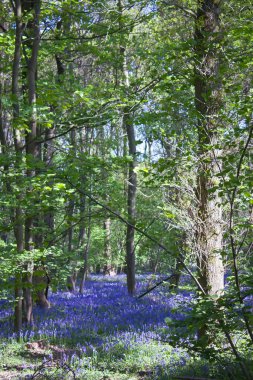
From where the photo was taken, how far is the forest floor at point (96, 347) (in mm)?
6109

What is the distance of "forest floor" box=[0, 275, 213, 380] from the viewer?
6109mm

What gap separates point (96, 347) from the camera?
756 cm

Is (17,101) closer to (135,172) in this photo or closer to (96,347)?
(135,172)

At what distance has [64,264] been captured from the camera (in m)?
8.02

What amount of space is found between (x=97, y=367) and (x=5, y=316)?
14.4ft

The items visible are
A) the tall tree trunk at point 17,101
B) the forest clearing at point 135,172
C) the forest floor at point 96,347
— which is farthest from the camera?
the tall tree trunk at point 17,101

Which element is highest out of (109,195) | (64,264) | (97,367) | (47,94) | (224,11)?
(224,11)

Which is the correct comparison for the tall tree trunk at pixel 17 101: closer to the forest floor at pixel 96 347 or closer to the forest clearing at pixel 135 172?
the forest clearing at pixel 135 172

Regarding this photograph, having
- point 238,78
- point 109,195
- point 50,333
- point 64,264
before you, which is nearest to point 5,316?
point 50,333

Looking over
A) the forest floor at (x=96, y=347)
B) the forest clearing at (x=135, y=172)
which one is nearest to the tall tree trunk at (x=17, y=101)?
the forest clearing at (x=135, y=172)

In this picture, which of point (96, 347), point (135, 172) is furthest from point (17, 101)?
point (96, 347)

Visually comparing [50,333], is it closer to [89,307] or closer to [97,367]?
[97,367]

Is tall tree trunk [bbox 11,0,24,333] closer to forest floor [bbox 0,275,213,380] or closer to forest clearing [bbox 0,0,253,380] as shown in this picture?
forest clearing [bbox 0,0,253,380]

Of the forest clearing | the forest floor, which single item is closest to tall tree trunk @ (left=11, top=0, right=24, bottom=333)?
the forest clearing
